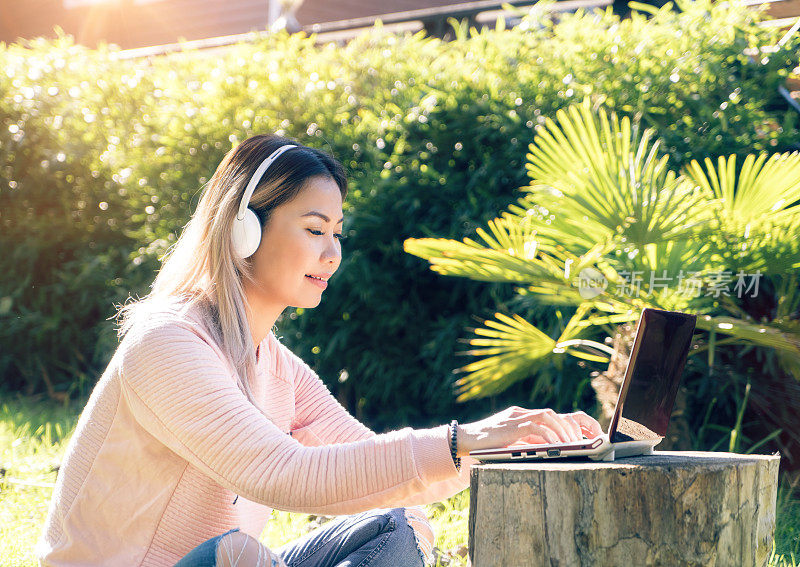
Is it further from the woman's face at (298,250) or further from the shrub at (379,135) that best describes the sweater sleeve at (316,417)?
the shrub at (379,135)

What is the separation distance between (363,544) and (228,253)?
680mm

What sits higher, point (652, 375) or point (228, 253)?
point (228, 253)

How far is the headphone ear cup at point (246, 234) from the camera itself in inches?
69.5

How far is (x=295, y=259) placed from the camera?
1.83 meters

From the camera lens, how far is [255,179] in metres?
1.82

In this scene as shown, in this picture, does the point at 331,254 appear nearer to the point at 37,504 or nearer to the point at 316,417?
the point at 316,417

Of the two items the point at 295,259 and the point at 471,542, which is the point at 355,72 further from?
the point at 471,542

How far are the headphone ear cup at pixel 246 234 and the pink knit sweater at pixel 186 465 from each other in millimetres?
196

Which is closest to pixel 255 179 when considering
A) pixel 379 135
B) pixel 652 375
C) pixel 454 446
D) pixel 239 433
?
pixel 239 433

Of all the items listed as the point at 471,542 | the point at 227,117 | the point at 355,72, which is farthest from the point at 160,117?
the point at 471,542

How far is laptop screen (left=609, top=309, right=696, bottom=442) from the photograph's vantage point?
1.52 meters

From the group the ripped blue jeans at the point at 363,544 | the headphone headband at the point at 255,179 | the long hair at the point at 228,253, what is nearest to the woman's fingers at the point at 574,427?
the ripped blue jeans at the point at 363,544

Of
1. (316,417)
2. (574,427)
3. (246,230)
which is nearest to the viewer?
(574,427)

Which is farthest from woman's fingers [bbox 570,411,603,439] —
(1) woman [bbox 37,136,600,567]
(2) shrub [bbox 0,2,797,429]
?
(2) shrub [bbox 0,2,797,429]
